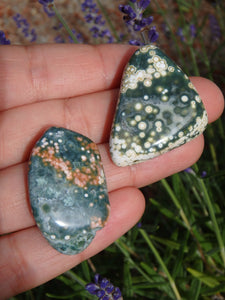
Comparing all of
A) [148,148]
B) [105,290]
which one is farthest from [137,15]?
[105,290]

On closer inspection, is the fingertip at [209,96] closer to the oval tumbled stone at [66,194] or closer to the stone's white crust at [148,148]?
the stone's white crust at [148,148]

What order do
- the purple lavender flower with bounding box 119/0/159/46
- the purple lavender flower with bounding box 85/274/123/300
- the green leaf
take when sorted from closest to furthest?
the purple lavender flower with bounding box 85/274/123/300
the purple lavender flower with bounding box 119/0/159/46
the green leaf

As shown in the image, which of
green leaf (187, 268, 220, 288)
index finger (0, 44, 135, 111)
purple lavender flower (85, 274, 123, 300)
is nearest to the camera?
purple lavender flower (85, 274, 123, 300)

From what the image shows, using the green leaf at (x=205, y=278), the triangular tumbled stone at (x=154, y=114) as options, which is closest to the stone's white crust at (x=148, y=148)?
the triangular tumbled stone at (x=154, y=114)

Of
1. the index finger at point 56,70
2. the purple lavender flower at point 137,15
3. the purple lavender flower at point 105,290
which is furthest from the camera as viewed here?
the index finger at point 56,70

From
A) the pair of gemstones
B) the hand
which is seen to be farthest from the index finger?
the pair of gemstones

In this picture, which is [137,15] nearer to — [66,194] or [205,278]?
[66,194]

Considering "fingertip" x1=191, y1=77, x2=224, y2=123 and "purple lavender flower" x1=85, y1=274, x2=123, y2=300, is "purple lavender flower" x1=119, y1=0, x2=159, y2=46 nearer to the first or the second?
"fingertip" x1=191, y1=77, x2=224, y2=123
